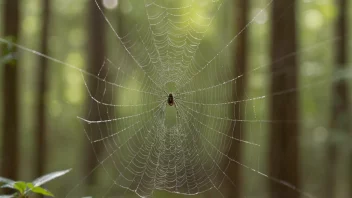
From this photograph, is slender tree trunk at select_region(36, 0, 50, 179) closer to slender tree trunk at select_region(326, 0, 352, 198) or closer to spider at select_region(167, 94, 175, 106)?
spider at select_region(167, 94, 175, 106)

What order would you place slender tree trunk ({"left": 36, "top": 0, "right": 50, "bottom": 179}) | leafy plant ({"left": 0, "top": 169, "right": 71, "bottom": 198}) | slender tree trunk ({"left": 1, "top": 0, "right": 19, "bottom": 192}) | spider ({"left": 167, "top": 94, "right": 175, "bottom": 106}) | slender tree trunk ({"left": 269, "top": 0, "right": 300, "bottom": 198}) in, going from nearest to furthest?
leafy plant ({"left": 0, "top": 169, "right": 71, "bottom": 198}) → spider ({"left": 167, "top": 94, "right": 175, "bottom": 106}) → slender tree trunk ({"left": 269, "top": 0, "right": 300, "bottom": 198}) → slender tree trunk ({"left": 1, "top": 0, "right": 19, "bottom": 192}) → slender tree trunk ({"left": 36, "top": 0, "right": 50, "bottom": 179})

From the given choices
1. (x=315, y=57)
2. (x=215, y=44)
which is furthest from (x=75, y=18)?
(x=315, y=57)

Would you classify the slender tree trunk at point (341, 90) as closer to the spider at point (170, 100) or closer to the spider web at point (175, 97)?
the spider web at point (175, 97)

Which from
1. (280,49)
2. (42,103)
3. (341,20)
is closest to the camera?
(280,49)

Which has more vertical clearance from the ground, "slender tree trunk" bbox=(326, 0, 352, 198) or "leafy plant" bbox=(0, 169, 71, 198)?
"slender tree trunk" bbox=(326, 0, 352, 198)

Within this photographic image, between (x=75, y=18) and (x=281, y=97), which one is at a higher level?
(x=75, y=18)

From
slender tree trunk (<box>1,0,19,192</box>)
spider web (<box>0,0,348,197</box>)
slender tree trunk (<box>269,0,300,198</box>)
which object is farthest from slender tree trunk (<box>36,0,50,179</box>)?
slender tree trunk (<box>269,0,300,198</box>)

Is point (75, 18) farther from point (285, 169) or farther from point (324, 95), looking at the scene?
point (285, 169)

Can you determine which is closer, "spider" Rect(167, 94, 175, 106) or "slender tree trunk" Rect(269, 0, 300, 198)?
"spider" Rect(167, 94, 175, 106)

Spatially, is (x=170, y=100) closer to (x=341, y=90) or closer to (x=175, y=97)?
(x=175, y=97)
